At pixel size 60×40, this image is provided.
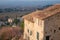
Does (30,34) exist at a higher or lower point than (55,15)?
lower

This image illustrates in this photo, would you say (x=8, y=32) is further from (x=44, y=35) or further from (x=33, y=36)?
(x=44, y=35)

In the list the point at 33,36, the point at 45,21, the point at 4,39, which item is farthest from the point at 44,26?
the point at 4,39

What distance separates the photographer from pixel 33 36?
58.7 feet

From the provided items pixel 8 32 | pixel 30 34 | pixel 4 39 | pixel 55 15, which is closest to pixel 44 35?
pixel 55 15

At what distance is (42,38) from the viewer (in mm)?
15664

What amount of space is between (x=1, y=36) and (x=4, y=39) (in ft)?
4.78

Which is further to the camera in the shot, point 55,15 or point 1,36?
point 1,36

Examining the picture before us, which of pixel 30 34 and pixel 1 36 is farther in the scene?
pixel 1 36

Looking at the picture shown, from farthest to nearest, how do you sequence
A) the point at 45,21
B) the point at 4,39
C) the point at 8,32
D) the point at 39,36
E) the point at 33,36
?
the point at 8,32 < the point at 4,39 < the point at 33,36 < the point at 39,36 < the point at 45,21

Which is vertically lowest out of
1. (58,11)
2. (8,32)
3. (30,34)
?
(8,32)

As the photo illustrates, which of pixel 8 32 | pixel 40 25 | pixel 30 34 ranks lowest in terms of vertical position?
pixel 8 32

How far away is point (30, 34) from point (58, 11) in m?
4.42

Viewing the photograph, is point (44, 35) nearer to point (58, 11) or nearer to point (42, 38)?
point (42, 38)

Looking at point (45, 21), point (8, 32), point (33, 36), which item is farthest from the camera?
point (8, 32)
